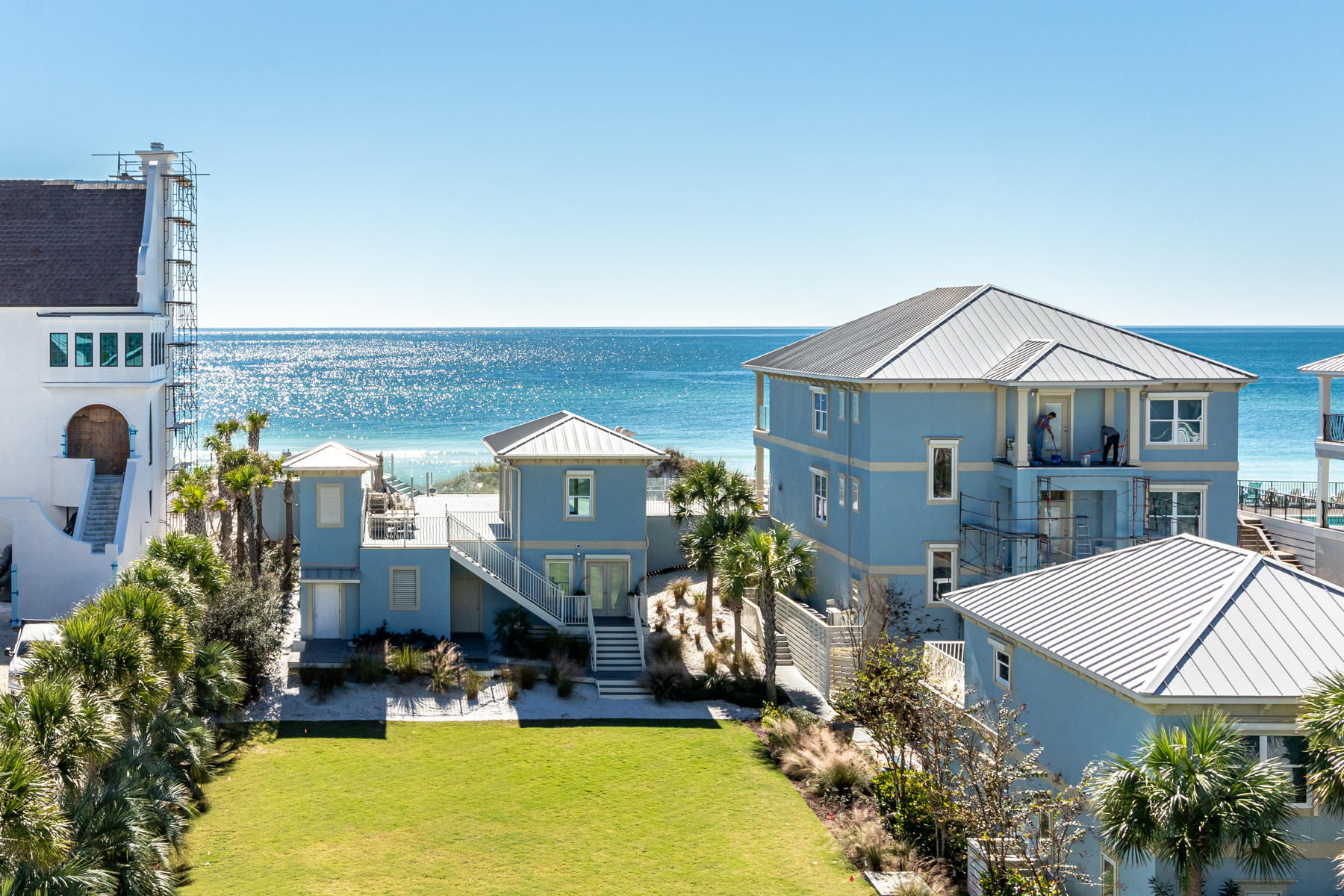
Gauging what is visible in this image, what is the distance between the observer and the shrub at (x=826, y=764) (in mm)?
23172

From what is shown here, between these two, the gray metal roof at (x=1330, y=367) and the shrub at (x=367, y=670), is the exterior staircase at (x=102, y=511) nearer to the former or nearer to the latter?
the shrub at (x=367, y=670)

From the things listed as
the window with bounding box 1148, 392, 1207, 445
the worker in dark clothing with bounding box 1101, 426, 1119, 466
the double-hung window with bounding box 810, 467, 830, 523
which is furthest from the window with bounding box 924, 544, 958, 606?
the window with bounding box 1148, 392, 1207, 445

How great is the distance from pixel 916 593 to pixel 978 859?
13.0m

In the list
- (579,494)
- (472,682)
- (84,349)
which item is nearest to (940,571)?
(579,494)

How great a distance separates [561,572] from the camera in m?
32.9

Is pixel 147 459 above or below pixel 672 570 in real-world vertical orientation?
above

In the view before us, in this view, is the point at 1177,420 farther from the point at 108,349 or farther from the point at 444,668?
the point at 108,349

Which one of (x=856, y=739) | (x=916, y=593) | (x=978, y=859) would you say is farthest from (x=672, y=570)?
(x=978, y=859)

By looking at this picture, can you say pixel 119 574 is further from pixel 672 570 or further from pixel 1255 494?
pixel 1255 494

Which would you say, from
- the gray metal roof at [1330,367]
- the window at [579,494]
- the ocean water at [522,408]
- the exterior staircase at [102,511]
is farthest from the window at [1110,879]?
the ocean water at [522,408]

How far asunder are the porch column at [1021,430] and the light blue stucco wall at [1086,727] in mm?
9975

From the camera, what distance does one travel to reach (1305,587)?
17688mm

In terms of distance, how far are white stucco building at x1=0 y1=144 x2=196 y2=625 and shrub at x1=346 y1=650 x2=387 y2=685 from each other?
8501 millimetres

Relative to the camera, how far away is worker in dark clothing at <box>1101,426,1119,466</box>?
3067 cm
